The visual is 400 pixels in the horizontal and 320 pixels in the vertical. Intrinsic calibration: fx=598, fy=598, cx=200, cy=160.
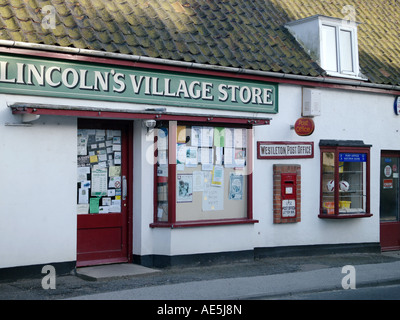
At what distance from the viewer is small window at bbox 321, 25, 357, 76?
13.2m

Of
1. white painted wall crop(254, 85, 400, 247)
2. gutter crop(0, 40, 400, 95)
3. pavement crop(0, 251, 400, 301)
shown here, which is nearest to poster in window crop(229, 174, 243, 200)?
white painted wall crop(254, 85, 400, 247)

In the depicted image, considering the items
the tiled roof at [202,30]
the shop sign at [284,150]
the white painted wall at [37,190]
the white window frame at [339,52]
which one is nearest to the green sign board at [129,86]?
the tiled roof at [202,30]

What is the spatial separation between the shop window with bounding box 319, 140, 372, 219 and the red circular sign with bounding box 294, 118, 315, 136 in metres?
0.80

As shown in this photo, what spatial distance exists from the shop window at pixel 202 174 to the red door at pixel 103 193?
0.61 metres

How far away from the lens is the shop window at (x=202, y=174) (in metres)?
10.9

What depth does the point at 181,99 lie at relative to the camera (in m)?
11.0

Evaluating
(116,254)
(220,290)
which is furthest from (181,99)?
(220,290)

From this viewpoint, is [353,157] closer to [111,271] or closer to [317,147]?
[317,147]

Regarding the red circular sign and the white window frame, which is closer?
the red circular sign

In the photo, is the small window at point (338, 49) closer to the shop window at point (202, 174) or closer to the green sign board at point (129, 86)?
the green sign board at point (129, 86)

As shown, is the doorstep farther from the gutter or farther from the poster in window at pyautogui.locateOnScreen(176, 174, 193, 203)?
the gutter

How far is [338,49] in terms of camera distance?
528 inches

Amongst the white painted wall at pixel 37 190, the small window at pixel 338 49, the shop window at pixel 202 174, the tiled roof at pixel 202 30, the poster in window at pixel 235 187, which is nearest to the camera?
the white painted wall at pixel 37 190

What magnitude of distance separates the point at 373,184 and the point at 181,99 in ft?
17.8
